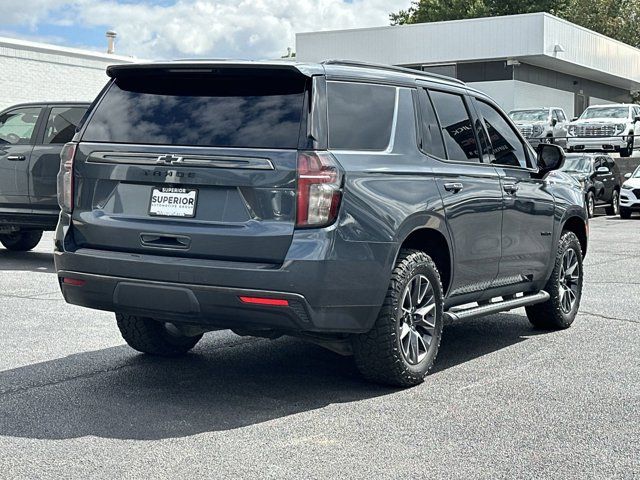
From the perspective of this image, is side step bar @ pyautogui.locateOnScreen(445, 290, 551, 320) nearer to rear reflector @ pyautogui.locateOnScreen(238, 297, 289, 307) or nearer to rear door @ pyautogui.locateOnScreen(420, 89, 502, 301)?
rear door @ pyautogui.locateOnScreen(420, 89, 502, 301)

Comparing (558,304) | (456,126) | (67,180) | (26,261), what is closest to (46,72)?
(26,261)

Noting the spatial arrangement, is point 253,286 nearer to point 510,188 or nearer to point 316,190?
point 316,190

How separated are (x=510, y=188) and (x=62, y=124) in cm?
766

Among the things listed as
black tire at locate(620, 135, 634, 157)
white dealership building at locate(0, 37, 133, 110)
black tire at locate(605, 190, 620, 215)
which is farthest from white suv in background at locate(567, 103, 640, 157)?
white dealership building at locate(0, 37, 133, 110)

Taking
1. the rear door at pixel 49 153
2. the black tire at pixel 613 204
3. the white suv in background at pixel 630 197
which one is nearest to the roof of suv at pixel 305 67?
the rear door at pixel 49 153

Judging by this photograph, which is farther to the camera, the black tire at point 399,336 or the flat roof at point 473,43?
the flat roof at point 473,43

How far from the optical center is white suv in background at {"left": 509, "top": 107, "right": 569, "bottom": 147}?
3581 cm

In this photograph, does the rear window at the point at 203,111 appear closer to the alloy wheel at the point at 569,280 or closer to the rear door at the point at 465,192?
the rear door at the point at 465,192

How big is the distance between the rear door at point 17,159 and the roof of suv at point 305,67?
7.64 meters

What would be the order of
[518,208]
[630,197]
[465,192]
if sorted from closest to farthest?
[465,192], [518,208], [630,197]

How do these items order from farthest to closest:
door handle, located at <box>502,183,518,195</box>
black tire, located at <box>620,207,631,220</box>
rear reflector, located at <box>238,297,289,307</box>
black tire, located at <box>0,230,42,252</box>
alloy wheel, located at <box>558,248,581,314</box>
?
black tire, located at <box>620,207,631,220</box> < black tire, located at <box>0,230,42,252</box> < alloy wheel, located at <box>558,248,581,314</box> < door handle, located at <box>502,183,518,195</box> < rear reflector, located at <box>238,297,289,307</box>

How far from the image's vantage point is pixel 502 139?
318 inches

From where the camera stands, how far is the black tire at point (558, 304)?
8617 mm

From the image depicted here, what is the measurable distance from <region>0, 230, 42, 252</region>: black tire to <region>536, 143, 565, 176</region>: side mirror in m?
8.68
